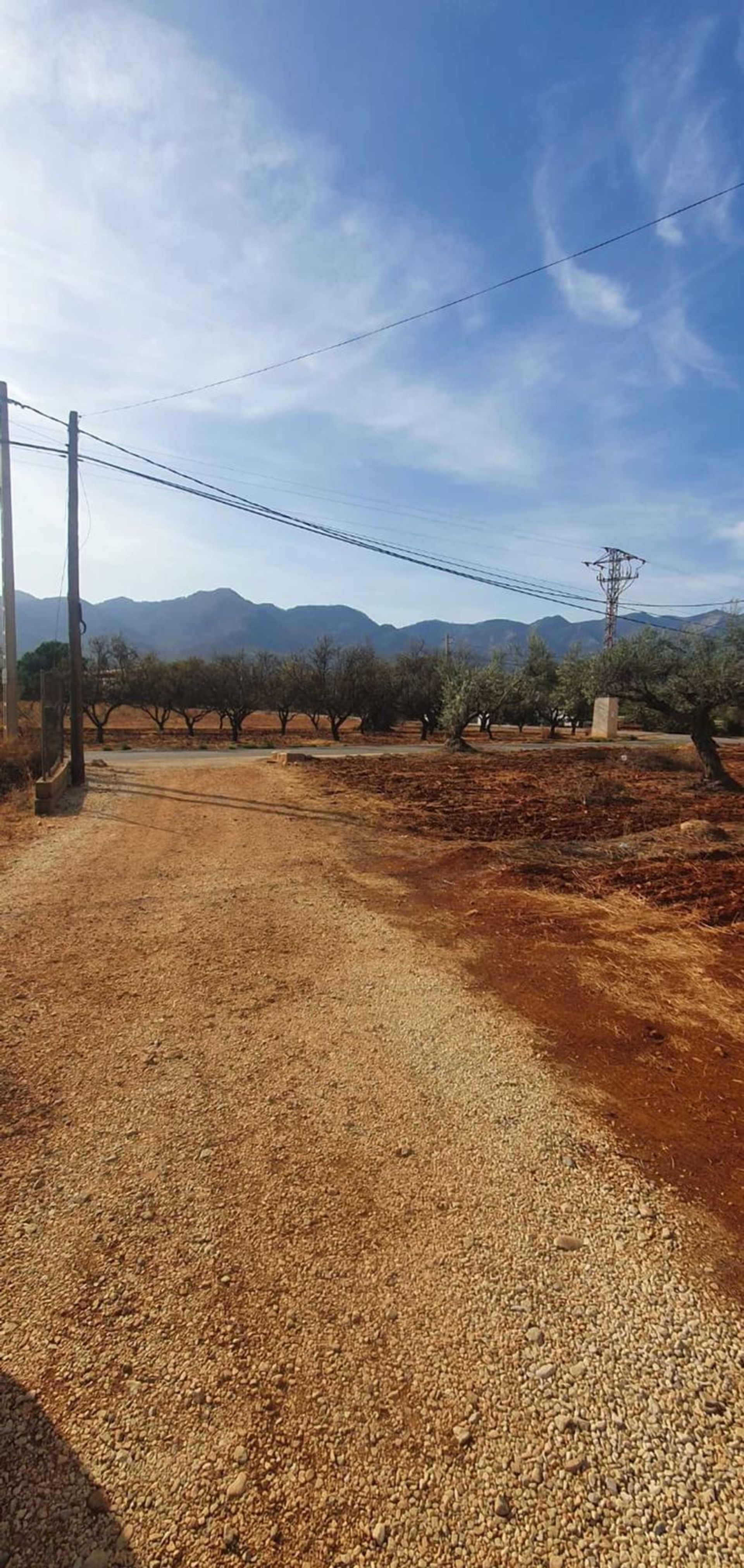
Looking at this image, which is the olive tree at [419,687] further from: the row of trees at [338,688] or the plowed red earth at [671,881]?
the plowed red earth at [671,881]

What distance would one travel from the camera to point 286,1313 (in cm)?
215

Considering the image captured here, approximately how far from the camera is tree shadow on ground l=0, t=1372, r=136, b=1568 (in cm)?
153

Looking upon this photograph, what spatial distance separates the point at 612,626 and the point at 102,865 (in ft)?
172

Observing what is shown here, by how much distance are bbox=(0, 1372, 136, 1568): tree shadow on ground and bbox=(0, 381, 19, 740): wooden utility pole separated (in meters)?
18.7

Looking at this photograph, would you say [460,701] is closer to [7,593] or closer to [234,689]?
[7,593]

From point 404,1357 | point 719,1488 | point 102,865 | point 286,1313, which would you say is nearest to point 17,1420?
point 286,1313

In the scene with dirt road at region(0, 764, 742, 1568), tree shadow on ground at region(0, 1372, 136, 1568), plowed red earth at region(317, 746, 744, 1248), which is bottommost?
tree shadow on ground at region(0, 1372, 136, 1568)

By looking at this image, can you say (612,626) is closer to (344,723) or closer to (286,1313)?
(344,723)

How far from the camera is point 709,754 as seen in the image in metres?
16.0

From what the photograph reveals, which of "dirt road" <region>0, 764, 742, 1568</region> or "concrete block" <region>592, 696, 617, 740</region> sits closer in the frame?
"dirt road" <region>0, 764, 742, 1568</region>

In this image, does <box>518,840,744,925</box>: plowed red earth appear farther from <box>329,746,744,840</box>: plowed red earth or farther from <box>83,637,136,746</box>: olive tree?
<box>83,637,136,746</box>: olive tree

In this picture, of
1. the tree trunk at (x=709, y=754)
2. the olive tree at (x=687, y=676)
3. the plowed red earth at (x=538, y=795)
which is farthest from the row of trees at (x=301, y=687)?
the tree trunk at (x=709, y=754)

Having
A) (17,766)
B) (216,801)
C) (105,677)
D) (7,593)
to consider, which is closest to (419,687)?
(105,677)

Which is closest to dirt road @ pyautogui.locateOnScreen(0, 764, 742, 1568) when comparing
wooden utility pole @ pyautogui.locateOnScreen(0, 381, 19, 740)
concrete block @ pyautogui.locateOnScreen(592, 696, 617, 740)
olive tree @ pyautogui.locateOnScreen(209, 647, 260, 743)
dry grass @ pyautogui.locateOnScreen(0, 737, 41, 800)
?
dry grass @ pyautogui.locateOnScreen(0, 737, 41, 800)
